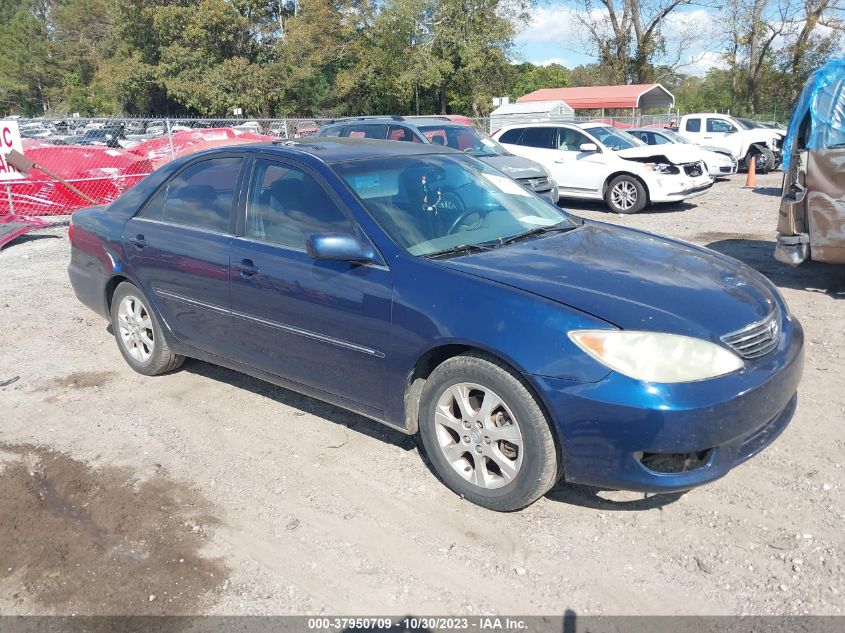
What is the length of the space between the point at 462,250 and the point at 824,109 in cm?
490

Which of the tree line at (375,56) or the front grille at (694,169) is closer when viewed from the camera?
the front grille at (694,169)

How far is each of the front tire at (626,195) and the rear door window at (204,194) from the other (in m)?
9.77

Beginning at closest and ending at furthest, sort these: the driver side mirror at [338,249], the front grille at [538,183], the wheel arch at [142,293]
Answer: the driver side mirror at [338,249] → the wheel arch at [142,293] → the front grille at [538,183]

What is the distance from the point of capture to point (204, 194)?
4.74m


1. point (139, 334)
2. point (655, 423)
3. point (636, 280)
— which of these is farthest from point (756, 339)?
point (139, 334)

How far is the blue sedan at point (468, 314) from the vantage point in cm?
305

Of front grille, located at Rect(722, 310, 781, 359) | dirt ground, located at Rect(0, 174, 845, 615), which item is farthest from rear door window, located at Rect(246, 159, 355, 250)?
front grille, located at Rect(722, 310, 781, 359)

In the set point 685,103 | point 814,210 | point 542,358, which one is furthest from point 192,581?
point 685,103

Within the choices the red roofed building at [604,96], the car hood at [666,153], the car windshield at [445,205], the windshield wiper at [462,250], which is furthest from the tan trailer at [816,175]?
the red roofed building at [604,96]

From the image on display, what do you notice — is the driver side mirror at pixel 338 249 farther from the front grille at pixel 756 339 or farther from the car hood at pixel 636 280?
the front grille at pixel 756 339

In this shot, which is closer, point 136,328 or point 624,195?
point 136,328

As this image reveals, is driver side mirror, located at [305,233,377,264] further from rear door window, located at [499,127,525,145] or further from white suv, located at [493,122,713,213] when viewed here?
rear door window, located at [499,127,525,145]

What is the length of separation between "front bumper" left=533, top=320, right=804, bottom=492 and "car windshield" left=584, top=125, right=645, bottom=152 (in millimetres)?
11397

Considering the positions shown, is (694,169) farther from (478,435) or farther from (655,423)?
(655,423)
